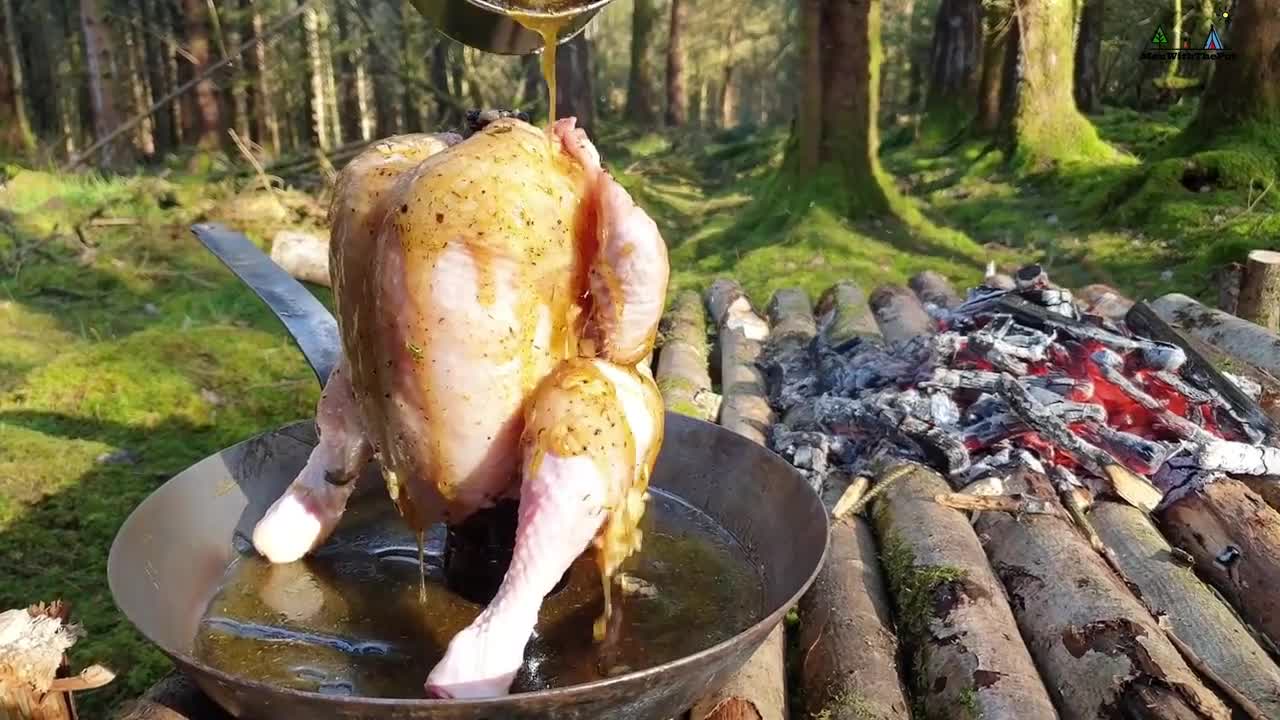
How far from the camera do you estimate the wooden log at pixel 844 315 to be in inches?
207

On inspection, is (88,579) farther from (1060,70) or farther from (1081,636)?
Result: (1060,70)

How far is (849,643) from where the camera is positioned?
2539mm

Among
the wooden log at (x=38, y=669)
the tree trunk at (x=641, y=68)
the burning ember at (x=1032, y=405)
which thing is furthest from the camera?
the tree trunk at (x=641, y=68)

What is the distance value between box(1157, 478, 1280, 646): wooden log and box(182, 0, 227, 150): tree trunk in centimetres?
1256

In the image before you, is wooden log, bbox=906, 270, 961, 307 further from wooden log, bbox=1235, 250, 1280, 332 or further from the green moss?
the green moss

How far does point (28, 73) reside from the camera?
21.8 metres

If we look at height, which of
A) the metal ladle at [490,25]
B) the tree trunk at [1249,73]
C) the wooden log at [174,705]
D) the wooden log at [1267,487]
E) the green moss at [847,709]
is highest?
the metal ladle at [490,25]

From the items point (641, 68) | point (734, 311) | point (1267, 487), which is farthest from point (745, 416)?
point (641, 68)

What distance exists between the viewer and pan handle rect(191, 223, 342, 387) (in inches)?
116

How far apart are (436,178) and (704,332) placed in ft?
12.1

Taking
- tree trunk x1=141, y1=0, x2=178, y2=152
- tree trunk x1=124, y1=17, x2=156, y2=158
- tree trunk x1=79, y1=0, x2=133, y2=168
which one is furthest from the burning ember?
tree trunk x1=141, y1=0, x2=178, y2=152

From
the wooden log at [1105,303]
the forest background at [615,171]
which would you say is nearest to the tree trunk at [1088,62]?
the forest background at [615,171]

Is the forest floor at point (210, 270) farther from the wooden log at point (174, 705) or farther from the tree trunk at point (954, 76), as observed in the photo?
the tree trunk at point (954, 76)

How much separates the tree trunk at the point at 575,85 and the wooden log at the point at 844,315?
26.8ft
